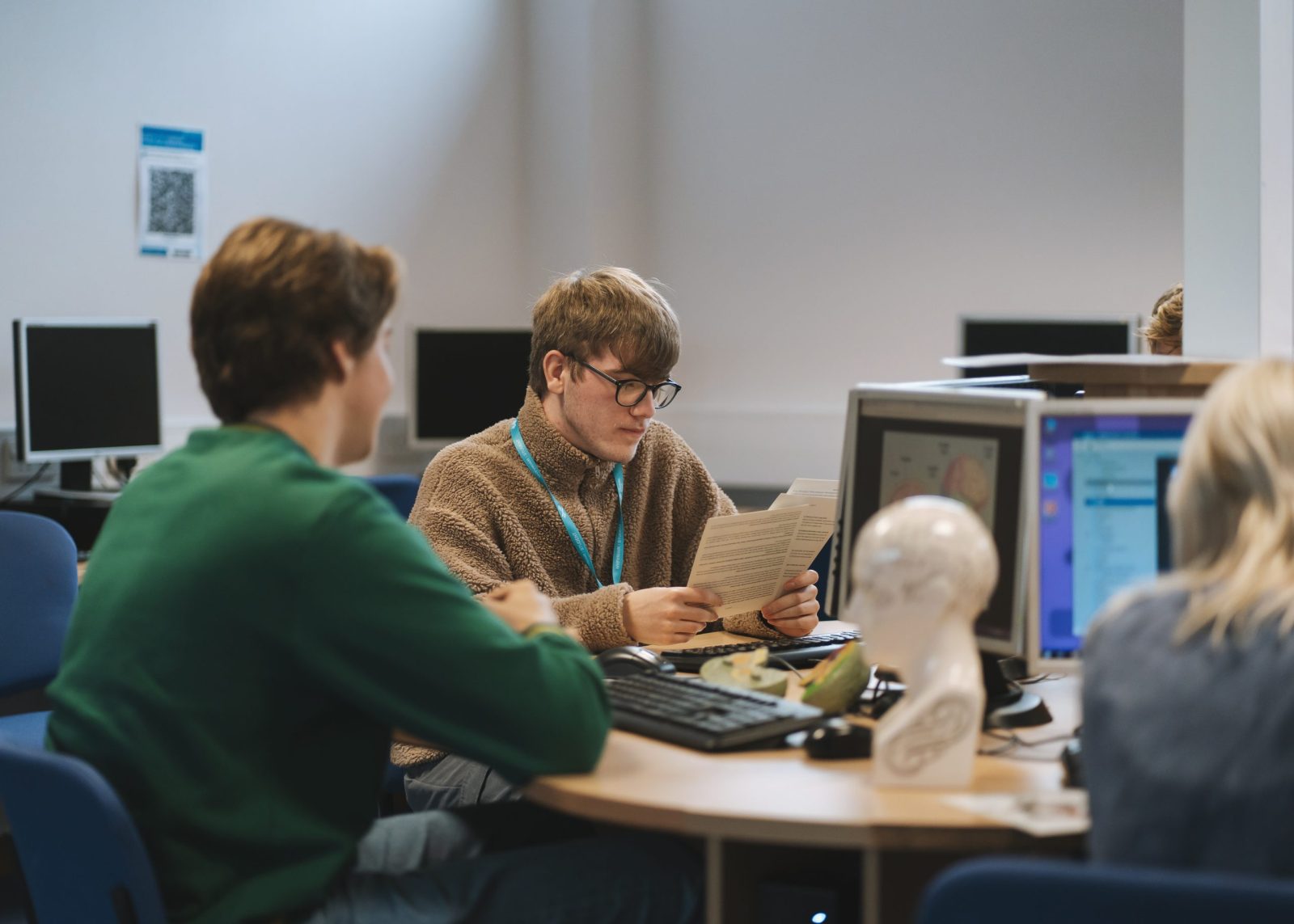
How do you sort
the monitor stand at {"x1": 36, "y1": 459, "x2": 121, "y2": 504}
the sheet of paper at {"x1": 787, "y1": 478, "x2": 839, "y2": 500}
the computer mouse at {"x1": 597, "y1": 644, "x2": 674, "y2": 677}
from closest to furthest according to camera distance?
the computer mouse at {"x1": 597, "y1": 644, "x2": 674, "y2": 677}
the sheet of paper at {"x1": 787, "y1": 478, "x2": 839, "y2": 500}
the monitor stand at {"x1": 36, "y1": 459, "x2": 121, "y2": 504}

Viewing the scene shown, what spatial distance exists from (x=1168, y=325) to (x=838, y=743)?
189 centimetres

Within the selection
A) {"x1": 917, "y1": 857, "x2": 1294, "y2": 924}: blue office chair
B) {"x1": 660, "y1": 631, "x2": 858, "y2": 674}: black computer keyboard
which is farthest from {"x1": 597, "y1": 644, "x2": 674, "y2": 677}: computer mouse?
{"x1": 917, "y1": 857, "x2": 1294, "y2": 924}: blue office chair

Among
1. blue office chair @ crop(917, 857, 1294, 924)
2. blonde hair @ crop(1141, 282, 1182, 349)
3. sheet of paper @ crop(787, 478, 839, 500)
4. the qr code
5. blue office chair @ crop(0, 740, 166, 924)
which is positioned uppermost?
the qr code

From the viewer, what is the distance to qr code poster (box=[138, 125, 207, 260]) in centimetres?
446

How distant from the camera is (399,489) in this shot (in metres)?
3.92

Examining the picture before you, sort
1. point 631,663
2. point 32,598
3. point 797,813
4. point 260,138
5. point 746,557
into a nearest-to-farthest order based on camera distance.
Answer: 1. point 797,813
2. point 631,663
3. point 746,557
4. point 32,598
5. point 260,138

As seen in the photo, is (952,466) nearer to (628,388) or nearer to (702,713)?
(702,713)

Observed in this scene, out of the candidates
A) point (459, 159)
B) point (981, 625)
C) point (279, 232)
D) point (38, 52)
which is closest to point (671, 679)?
point (981, 625)

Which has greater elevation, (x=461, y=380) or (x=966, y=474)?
(x=461, y=380)

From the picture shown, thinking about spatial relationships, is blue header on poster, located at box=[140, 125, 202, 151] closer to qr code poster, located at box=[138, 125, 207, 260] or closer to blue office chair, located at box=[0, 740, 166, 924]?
qr code poster, located at box=[138, 125, 207, 260]

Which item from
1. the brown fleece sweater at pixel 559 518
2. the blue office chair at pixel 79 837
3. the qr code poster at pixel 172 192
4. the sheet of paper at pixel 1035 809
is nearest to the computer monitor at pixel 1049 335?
the brown fleece sweater at pixel 559 518

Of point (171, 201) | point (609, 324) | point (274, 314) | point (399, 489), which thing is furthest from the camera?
point (171, 201)

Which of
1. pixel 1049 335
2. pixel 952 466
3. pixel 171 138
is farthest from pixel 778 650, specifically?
pixel 171 138

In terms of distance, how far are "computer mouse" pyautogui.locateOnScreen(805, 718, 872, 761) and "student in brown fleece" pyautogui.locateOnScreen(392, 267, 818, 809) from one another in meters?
0.61
